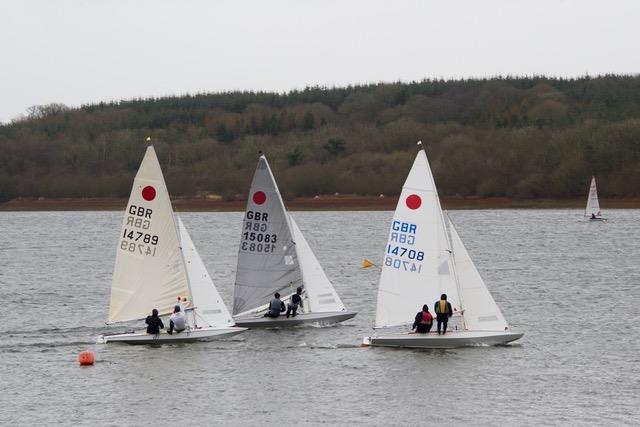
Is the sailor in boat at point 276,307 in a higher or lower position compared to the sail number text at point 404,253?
lower

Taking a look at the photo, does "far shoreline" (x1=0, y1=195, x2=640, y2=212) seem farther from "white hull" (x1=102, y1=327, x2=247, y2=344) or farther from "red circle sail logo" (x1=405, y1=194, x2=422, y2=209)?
"red circle sail logo" (x1=405, y1=194, x2=422, y2=209)

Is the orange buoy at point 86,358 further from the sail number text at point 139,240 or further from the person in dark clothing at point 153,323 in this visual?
the sail number text at point 139,240

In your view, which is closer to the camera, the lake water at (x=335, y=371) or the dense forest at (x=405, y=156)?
the lake water at (x=335, y=371)

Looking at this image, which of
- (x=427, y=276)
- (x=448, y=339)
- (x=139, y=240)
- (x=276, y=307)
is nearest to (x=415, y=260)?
(x=427, y=276)

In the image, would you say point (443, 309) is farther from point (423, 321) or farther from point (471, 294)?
point (471, 294)

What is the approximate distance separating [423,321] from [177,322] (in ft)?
25.4

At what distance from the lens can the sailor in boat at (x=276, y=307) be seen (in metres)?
42.2

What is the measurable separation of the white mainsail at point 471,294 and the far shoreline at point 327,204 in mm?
109537

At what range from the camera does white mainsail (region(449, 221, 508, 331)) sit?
37.2 m

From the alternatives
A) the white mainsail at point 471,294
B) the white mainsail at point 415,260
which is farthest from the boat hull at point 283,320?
the white mainsail at point 471,294

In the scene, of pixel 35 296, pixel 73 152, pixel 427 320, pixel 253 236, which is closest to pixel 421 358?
pixel 427 320

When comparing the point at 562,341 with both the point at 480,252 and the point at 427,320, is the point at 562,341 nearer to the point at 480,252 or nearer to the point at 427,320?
the point at 427,320

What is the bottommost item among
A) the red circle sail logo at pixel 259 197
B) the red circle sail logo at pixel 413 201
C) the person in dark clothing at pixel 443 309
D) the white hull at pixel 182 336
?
the white hull at pixel 182 336

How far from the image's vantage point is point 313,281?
142 feet
